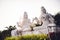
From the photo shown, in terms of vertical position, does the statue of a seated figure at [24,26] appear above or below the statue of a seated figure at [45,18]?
below

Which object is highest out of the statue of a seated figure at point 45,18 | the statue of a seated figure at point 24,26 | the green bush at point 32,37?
the statue of a seated figure at point 45,18

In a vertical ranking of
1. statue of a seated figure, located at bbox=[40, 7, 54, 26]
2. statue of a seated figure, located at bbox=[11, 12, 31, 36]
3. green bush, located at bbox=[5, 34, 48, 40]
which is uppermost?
statue of a seated figure, located at bbox=[40, 7, 54, 26]

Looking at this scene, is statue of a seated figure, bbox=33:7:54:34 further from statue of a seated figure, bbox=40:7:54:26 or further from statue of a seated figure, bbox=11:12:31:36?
statue of a seated figure, bbox=11:12:31:36

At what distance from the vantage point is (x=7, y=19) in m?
1.98

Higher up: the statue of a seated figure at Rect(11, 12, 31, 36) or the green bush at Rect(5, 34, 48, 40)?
A: the statue of a seated figure at Rect(11, 12, 31, 36)

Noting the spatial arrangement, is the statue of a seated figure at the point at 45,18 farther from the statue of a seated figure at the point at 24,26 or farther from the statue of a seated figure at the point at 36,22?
the statue of a seated figure at the point at 24,26

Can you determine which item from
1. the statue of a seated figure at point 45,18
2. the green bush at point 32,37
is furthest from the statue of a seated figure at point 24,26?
the statue of a seated figure at point 45,18

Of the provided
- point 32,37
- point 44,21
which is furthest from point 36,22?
point 32,37

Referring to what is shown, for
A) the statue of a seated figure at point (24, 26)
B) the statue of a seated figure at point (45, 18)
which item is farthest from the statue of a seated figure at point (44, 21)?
the statue of a seated figure at point (24, 26)

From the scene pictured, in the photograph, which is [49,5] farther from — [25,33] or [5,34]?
[5,34]

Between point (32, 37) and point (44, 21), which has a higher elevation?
point (44, 21)

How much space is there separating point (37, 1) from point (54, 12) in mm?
297

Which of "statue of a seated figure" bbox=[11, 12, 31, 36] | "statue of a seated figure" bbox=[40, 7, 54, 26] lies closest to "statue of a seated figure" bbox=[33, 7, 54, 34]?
"statue of a seated figure" bbox=[40, 7, 54, 26]

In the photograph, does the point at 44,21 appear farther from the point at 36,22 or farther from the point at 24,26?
the point at 24,26
